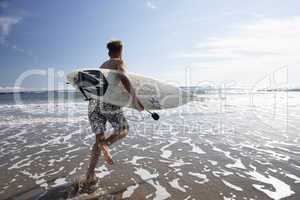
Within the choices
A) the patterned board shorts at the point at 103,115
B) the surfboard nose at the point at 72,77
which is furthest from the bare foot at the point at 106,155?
the surfboard nose at the point at 72,77

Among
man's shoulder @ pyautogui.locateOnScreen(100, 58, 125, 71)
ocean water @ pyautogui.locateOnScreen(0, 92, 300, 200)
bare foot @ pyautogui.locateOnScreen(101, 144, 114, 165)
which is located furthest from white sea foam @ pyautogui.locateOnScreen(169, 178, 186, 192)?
man's shoulder @ pyautogui.locateOnScreen(100, 58, 125, 71)

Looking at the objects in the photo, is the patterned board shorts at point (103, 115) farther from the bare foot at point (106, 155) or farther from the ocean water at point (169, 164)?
the ocean water at point (169, 164)

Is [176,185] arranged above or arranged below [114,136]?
below

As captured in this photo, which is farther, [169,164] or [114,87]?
[169,164]

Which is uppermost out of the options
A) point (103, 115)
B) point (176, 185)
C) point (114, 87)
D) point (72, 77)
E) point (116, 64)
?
point (116, 64)

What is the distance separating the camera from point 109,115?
409 cm

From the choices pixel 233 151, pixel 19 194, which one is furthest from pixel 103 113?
pixel 233 151

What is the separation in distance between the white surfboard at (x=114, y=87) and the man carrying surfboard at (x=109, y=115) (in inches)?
3.6

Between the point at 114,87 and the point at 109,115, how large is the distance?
0.49 m

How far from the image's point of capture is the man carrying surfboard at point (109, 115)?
4.00m

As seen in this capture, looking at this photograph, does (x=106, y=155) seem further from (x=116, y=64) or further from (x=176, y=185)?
(x=116, y=64)

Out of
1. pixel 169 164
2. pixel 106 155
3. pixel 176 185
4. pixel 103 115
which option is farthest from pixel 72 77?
pixel 176 185

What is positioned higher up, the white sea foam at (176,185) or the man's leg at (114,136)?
the man's leg at (114,136)

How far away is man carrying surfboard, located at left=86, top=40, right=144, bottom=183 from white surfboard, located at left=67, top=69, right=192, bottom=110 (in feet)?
0.30
